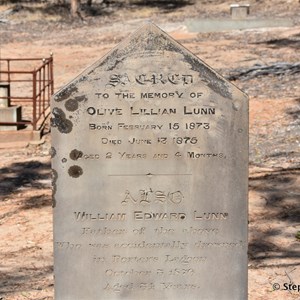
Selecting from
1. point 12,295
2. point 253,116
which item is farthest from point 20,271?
point 253,116

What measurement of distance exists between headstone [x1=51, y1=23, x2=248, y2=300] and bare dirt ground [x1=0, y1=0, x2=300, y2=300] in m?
1.34

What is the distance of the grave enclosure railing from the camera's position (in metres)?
13.3

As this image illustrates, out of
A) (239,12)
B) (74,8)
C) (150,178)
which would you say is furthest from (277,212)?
(74,8)

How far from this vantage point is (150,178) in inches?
201

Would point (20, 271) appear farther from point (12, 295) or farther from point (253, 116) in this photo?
point (253, 116)

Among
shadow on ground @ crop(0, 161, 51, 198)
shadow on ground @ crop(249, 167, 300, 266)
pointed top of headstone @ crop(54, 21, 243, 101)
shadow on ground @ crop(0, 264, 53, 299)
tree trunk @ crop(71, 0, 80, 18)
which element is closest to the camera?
pointed top of headstone @ crop(54, 21, 243, 101)

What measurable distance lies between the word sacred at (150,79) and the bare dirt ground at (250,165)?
2119 mm

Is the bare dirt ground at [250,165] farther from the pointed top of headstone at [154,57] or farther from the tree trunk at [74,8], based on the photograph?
the tree trunk at [74,8]

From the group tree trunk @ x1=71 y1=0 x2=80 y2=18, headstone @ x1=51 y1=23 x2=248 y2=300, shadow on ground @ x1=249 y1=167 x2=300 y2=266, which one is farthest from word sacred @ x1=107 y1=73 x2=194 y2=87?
tree trunk @ x1=71 y1=0 x2=80 y2=18

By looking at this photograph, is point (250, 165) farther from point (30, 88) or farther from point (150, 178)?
point (30, 88)

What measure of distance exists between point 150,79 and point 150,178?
59 centimetres

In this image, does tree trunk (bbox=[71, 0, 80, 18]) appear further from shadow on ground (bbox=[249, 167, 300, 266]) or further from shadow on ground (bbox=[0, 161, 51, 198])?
shadow on ground (bbox=[249, 167, 300, 266])

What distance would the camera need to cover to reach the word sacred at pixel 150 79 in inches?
197

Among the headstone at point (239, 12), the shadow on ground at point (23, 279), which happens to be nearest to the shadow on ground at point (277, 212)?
the shadow on ground at point (23, 279)
